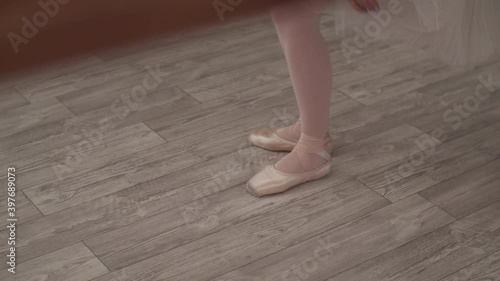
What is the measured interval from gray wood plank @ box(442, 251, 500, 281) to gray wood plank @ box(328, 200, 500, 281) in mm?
13

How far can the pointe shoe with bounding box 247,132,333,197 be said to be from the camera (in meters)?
1.65

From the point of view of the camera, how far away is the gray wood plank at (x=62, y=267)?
4.57 ft

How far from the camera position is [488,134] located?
6.23ft

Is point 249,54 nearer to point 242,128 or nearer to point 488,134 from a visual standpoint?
point 242,128

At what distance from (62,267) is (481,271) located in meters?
0.85

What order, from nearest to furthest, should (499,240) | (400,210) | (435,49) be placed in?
(499,240)
(400,210)
(435,49)

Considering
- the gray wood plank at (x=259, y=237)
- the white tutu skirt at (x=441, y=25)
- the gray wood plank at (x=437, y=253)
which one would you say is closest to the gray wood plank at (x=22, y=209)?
the gray wood plank at (x=259, y=237)

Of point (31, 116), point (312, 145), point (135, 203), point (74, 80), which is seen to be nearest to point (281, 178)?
point (312, 145)

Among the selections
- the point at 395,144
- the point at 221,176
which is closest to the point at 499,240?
the point at 395,144

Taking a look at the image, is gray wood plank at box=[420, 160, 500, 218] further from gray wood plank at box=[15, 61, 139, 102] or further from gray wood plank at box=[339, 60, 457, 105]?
gray wood plank at box=[15, 61, 139, 102]

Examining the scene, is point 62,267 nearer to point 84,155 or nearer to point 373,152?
point 84,155

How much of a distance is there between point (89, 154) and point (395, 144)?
2.73 ft

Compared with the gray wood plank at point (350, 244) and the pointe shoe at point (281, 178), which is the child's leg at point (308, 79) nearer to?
the pointe shoe at point (281, 178)

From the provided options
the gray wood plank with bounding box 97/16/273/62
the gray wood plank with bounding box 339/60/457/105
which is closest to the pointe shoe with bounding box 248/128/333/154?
the gray wood plank with bounding box 339/60/457/105
